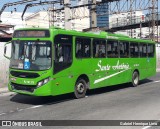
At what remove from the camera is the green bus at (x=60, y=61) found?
11754 millimetres

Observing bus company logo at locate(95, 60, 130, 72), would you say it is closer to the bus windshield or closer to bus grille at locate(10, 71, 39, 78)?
the bus windshield

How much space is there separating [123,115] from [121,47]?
757 cm

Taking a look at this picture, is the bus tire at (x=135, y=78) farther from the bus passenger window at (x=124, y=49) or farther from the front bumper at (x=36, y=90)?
the front bumper at (x=36, y=90)

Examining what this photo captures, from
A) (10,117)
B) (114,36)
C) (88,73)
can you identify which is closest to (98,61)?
(88,73)

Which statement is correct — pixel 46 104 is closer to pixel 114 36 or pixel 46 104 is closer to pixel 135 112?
pixel 135 112

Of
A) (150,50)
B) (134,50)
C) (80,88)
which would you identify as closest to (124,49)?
(134,50)

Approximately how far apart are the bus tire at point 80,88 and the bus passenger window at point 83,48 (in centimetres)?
105

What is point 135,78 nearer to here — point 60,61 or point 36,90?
point 60,61

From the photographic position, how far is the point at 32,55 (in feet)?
39.0

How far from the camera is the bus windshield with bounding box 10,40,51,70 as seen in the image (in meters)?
11.8

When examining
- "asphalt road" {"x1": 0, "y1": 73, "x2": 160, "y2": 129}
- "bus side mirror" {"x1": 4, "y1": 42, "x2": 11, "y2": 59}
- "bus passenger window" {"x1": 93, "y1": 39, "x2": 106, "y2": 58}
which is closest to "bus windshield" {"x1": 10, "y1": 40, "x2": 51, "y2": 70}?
"bus side mirror" {"x1": 4, "y1": 42, "x2": 11, "y2": 59}

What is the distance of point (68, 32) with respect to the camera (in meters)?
12.8

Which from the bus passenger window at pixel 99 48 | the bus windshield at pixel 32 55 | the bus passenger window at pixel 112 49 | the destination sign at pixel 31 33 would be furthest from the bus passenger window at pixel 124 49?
the bus windshield at pixel 32 55

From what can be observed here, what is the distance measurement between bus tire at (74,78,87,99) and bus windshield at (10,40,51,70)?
2095 mm
